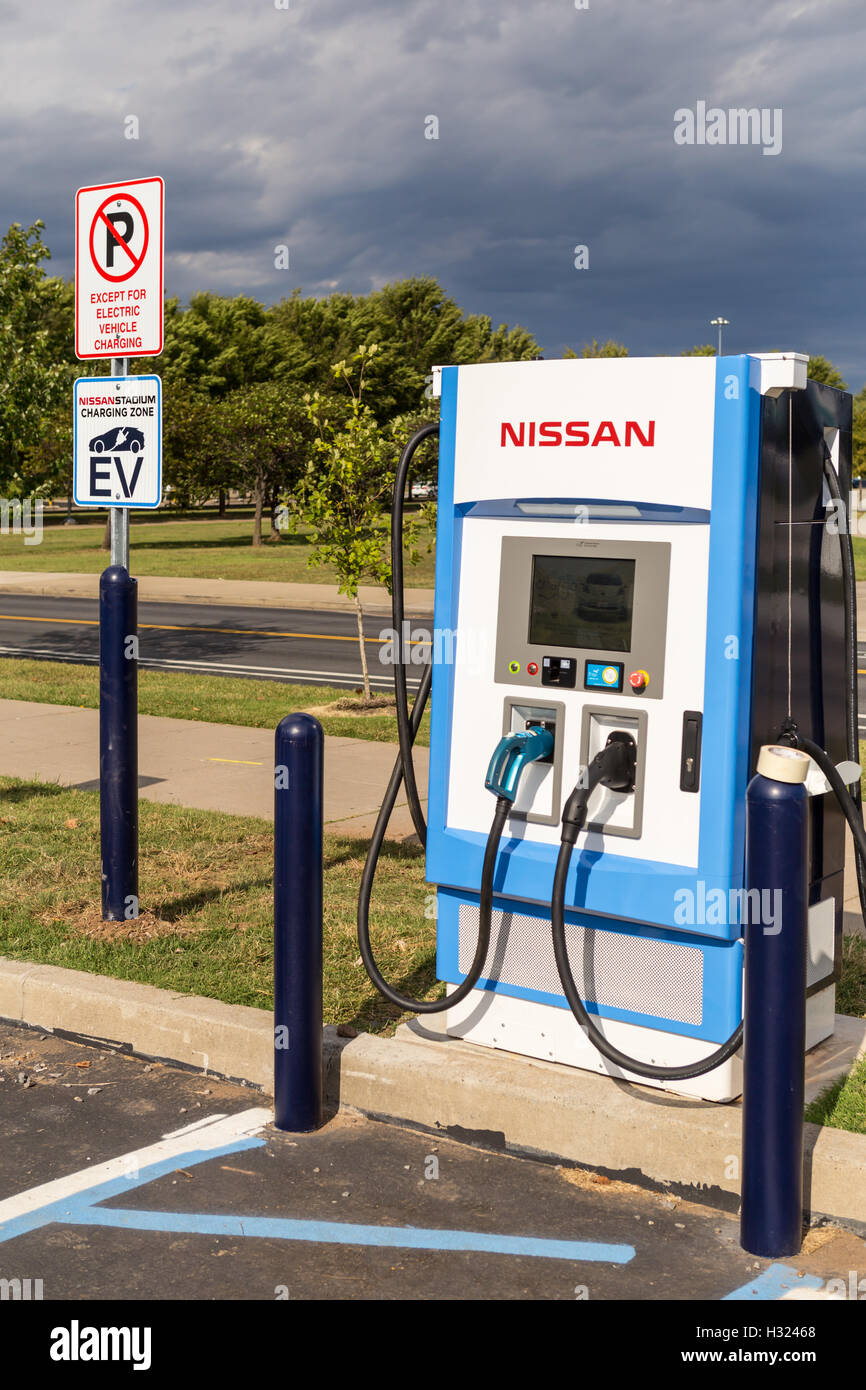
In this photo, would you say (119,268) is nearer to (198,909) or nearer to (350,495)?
(198,909)

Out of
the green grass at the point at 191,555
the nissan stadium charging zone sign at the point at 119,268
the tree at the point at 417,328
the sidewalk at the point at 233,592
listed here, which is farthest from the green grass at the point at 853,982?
the tree at the point at 417,328

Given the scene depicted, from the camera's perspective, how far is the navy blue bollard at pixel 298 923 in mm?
4230

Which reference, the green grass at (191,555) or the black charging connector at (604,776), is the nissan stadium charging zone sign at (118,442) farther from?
the green grass at (191,555)

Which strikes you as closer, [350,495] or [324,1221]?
[324,1221]

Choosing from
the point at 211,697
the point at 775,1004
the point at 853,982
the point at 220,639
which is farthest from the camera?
the point at 220,639

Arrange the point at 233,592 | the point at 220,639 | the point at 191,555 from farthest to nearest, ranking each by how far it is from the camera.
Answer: the point at 191,555 → the point at 233,592 → the point at 220,639

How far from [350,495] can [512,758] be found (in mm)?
8354

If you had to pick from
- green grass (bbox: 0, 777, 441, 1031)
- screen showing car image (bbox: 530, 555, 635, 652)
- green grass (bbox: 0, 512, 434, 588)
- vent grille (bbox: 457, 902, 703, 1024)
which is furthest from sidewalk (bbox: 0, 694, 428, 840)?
green grass (bbox: 0, 512, 434, 588)

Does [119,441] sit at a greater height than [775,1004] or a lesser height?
greater

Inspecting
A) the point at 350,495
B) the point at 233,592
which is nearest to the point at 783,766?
the point at 350,495

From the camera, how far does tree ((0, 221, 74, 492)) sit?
13828 millimetres

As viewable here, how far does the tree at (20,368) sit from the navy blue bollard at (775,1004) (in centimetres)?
1180

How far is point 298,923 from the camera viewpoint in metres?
4.25

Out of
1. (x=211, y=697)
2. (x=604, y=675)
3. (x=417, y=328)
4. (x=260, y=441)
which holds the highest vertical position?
(x=417, y=328)
